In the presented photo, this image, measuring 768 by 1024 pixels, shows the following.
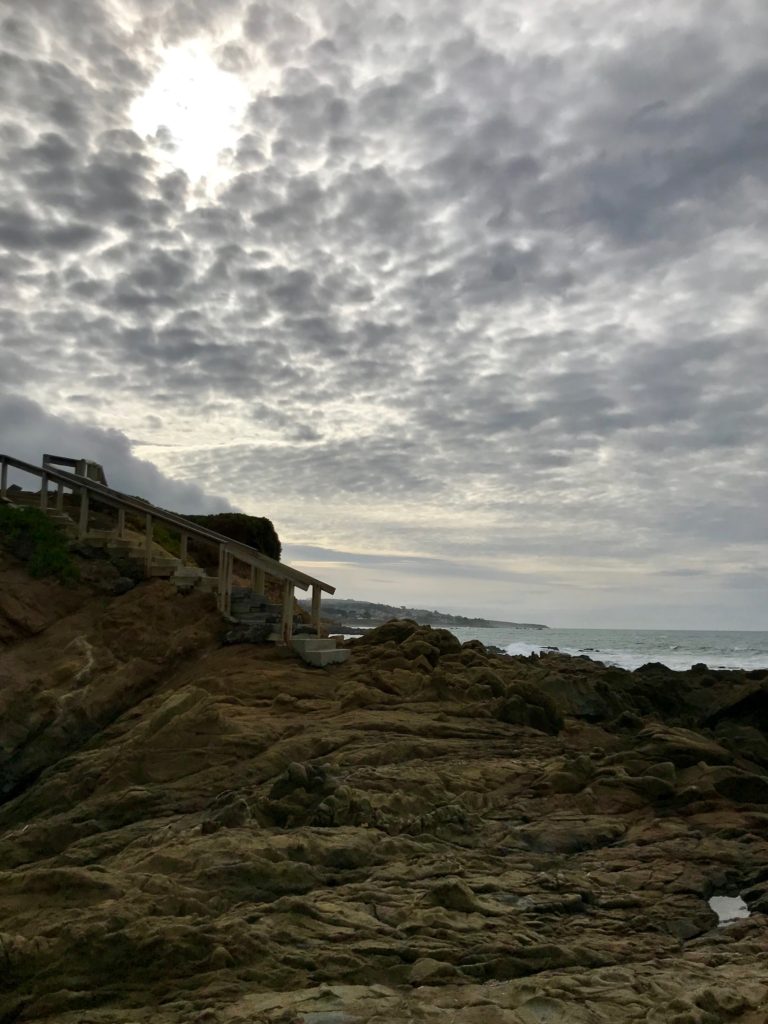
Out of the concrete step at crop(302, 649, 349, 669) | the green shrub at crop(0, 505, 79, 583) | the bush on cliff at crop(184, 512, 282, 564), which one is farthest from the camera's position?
the bush on cliff at crop(184, 512, 282, 564)

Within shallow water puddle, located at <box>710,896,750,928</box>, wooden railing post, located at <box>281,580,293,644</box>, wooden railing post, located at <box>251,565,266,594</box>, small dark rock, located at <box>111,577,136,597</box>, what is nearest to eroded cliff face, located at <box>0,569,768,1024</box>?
shallow water puddle, located at <box>710,896,750,928</box>

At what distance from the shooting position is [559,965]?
4742 mm

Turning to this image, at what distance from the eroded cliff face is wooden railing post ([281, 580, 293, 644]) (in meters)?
0.49

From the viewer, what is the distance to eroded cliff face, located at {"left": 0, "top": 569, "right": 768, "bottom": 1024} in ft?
14.3

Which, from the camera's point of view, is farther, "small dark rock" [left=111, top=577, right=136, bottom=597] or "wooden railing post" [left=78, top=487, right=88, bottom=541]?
"wooden railing post" [left=78, top=487, right=88, bottom=541]

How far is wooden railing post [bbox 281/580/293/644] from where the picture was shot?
13.0 meters

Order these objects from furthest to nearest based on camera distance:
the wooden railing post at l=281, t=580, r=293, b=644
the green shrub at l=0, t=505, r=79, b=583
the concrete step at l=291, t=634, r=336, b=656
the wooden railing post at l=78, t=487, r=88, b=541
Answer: the wooden railing post at l=78, t=487, r=88, b=541 → the green shrub at l=0, t=505, r=79, b=583 → the wooden railing post at l=281, t=580, r=293, b=644 → the concrete step at l=291, t=634, r=336, b=656

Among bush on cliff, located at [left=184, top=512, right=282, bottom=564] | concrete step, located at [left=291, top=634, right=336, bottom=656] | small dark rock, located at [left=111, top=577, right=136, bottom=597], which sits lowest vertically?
concrete step, located at [left=291, top=634, right=336, bottom=656]

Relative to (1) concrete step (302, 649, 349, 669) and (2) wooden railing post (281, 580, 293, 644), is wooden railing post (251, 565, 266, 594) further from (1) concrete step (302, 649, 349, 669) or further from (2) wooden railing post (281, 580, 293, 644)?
(1) concrete step (302, 649, 349, 669)

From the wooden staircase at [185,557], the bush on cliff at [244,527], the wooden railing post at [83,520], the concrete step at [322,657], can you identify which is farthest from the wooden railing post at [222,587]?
the bush on cliff at [244,527]

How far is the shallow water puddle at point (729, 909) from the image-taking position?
582 cm

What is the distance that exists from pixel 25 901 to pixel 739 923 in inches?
191

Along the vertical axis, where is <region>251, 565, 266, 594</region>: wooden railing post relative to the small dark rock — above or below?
above

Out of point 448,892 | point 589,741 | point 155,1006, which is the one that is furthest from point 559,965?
point 589,741
